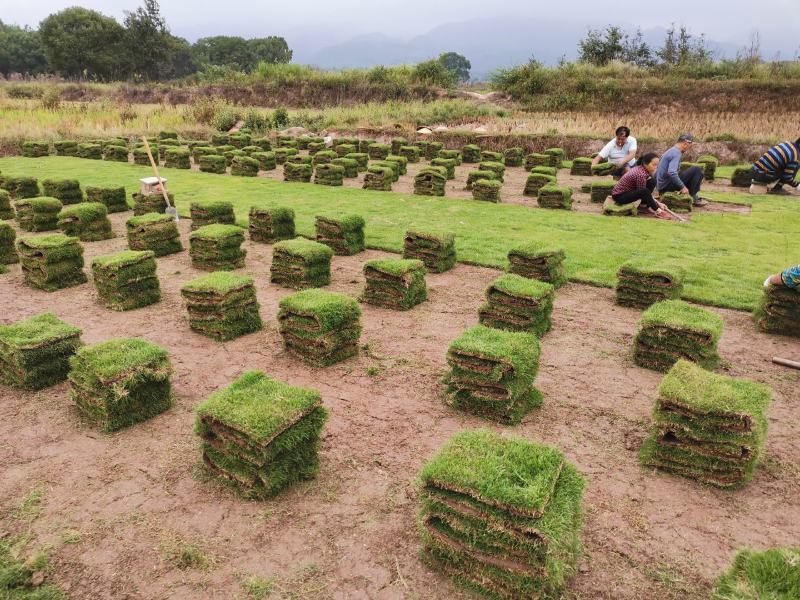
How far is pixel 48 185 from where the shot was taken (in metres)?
17.8

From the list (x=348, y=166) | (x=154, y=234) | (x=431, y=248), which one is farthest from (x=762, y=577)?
(x=348, y=166)

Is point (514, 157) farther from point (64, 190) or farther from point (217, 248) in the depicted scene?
point (64, 190)

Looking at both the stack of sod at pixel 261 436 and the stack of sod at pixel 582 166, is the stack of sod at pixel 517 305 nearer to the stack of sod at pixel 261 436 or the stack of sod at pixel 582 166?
the stack of sod at pixel 261 436

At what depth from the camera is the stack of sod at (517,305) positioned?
8.52 metres

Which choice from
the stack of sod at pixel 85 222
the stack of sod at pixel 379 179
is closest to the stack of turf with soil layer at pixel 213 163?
the stack of sod at pixel 379 179

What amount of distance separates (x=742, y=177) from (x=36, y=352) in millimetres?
25014

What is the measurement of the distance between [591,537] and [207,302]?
21.7 ft

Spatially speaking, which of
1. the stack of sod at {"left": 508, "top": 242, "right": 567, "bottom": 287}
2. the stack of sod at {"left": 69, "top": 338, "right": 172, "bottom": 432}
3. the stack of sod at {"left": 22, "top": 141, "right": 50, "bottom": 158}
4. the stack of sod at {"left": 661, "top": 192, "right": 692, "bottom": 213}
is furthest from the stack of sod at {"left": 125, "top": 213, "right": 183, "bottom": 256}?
the stack of sod at {"left": 22, "top": 141, "right": 50, "bottom": 158}

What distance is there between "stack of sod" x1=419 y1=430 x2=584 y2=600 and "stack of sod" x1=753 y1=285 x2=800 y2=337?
6.51 metres

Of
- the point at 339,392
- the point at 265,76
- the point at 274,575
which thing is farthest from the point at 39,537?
the point at 265,76

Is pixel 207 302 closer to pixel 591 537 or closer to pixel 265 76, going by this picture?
pixel 591 537

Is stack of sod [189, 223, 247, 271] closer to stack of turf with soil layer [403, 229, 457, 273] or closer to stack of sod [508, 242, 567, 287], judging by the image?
stack of turf with soil layer [403, 229, 457, 273]

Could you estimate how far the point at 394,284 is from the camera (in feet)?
32.7

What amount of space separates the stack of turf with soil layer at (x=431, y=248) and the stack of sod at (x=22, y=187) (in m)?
15.0
